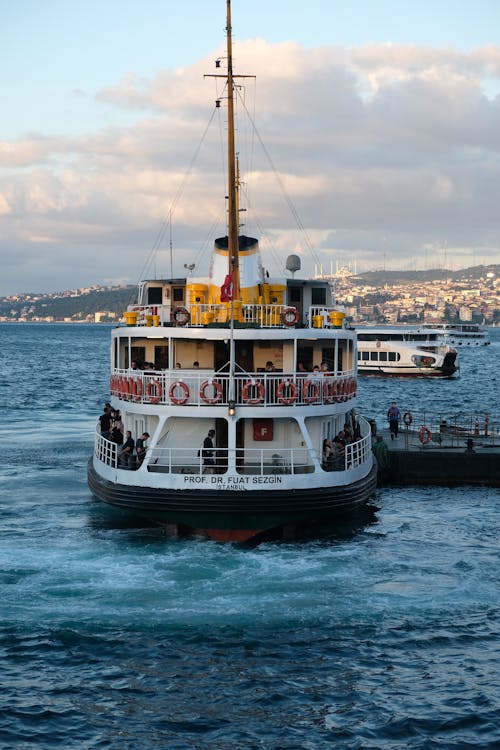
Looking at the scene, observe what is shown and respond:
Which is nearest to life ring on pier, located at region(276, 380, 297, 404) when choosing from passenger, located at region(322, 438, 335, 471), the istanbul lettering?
passenger, located at region(322, 438, 335, 471)

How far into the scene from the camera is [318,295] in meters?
32.3

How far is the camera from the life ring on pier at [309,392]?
26.2 m

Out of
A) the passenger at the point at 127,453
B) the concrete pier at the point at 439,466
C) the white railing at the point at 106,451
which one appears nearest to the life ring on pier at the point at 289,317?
the passenger at the point at 127,453

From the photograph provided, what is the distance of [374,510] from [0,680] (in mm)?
16821

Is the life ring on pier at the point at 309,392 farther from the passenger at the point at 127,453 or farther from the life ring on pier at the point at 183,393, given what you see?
the passenger at the point at 127,453

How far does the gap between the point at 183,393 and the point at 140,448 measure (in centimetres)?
210

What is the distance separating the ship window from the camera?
32219 millimetres

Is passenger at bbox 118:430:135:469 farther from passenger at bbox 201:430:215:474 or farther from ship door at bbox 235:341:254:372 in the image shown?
ship door at bbox 235:341:254:372

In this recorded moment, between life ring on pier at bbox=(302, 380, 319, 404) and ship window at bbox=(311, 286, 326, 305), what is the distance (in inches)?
255

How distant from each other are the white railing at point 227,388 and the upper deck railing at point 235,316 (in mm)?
1557

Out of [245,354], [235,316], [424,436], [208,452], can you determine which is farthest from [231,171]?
[424,436]

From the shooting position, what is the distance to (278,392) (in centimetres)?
2555

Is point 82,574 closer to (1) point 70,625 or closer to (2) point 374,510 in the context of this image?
(1) point 70,625

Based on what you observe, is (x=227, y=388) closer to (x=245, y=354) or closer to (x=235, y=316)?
(x=245, y=354)
